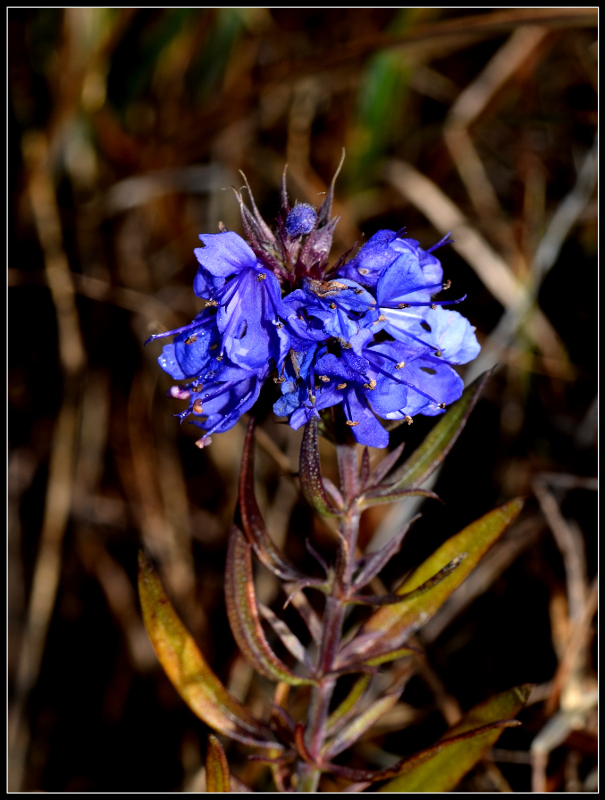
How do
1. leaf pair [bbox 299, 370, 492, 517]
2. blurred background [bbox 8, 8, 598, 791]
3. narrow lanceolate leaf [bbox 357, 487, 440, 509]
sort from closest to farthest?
leaf pair [bbox 299, 370, 492, 517] < narrow lanceolate leaf [bbox 357, 487, 440, 509] < blurred background [bbox 8, 8, 598, 791]

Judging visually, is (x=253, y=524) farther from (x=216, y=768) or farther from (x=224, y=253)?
(x=224, y=253)

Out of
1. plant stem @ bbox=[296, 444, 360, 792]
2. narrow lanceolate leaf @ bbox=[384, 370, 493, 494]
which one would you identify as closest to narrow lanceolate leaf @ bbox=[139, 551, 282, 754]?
plant stem @ bbox=[296, 444, 360, 792]

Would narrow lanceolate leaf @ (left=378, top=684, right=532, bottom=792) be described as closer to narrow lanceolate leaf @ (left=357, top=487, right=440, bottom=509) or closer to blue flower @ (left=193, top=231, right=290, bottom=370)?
narrow lanceolate leaf @ (left=357, top=487, right=440, bottom=509)

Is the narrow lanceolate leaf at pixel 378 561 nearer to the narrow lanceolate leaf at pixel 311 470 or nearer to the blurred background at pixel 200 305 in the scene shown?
the narrow lanceolate leaf at pixel 311 470

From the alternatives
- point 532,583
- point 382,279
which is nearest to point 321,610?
point 532,583

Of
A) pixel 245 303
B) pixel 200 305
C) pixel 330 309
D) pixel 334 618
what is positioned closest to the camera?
pixel 330 309

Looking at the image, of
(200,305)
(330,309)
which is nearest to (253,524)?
(330,309)
